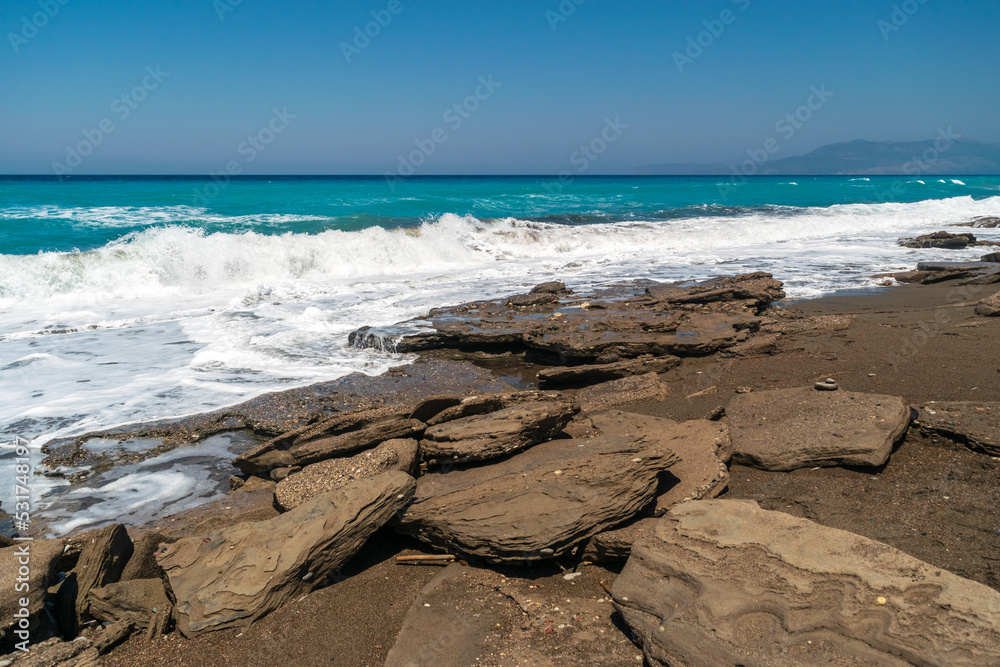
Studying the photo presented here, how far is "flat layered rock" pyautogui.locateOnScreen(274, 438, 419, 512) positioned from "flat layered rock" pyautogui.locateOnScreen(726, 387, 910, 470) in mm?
2301

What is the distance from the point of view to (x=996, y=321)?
7617 mm

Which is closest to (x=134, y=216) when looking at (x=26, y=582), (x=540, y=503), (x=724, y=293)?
(x=724, y=293)

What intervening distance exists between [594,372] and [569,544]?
12.3 ft

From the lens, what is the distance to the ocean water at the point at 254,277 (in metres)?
7.16

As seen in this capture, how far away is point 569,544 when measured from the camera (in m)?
3.25

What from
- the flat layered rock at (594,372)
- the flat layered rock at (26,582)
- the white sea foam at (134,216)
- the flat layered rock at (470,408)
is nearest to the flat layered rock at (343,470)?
the flat layered rock at (470,408)

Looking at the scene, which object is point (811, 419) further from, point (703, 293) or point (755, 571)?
point (703, 293)

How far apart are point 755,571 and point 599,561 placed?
893 millimetres

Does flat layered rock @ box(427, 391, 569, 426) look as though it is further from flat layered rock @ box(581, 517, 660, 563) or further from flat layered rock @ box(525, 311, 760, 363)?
flat layered rock @ box(525, 311, 760, 363)

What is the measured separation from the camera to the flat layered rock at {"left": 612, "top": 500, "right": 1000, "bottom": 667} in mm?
2289

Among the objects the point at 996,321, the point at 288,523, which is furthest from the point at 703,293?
the point at 288,523

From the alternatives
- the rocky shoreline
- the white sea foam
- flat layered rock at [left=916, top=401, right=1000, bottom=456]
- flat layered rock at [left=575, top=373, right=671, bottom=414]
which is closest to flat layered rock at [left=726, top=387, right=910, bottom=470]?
the rocky shoreline

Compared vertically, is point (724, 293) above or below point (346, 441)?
below

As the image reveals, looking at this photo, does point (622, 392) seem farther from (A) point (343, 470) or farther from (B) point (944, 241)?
(B) point (944, 241)
